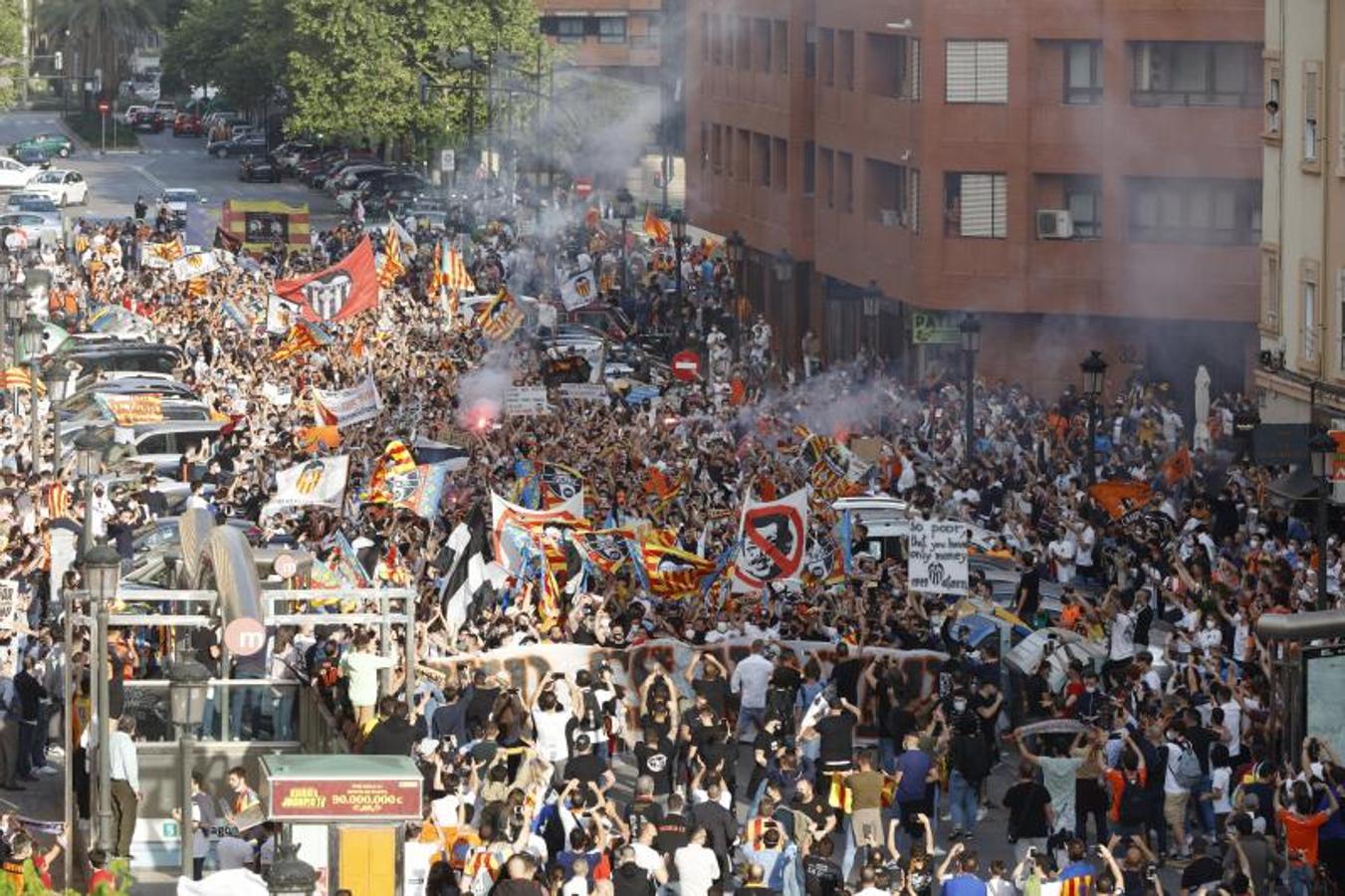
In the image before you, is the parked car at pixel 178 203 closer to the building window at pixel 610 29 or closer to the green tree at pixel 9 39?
the green tree at pixel 9 39

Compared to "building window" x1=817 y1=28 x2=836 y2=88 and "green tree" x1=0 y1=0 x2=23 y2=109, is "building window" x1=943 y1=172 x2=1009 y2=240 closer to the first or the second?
"building window" x1=817 y1=28 x2=836 y2=88

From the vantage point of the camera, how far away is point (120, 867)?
785 inches

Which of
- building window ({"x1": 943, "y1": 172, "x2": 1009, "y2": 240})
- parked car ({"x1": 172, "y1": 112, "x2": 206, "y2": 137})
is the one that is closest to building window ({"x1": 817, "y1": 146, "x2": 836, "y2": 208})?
building window ({"x1": 943, "y1": 172, "x2": 1009, "y2": 240})

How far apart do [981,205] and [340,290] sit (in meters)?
13.2

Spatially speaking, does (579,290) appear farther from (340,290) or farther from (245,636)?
(245,636)

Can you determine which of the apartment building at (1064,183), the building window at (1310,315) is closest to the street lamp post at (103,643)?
the building window at (1310,315)

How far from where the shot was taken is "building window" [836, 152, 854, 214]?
7244 centimetres

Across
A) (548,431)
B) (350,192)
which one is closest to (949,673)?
(548,431)

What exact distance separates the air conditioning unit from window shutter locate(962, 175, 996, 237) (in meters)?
1.12

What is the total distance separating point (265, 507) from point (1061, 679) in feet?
44.3

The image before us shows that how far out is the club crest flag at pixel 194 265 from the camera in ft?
228

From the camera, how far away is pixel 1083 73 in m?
64.2

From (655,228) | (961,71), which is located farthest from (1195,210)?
(655,228)

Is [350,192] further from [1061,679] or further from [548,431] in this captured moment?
[1061,679]
